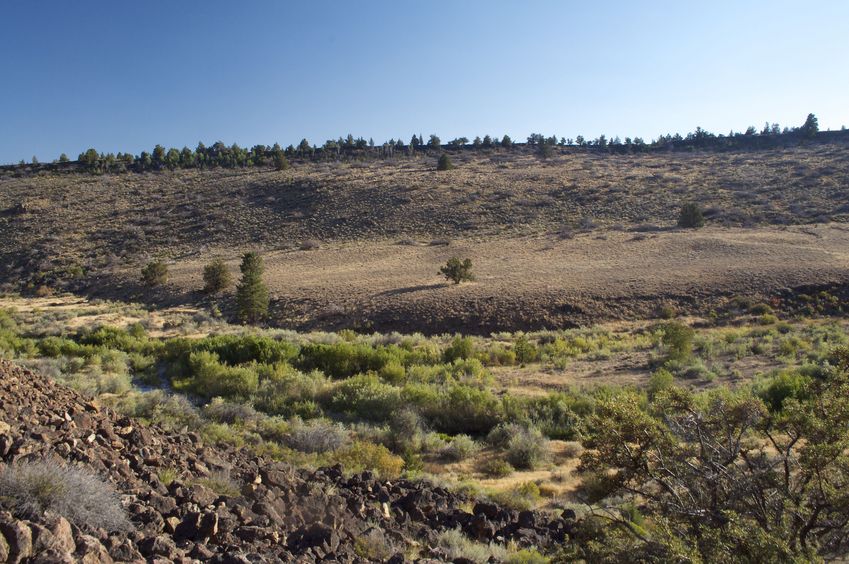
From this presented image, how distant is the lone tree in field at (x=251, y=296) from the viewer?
102 ft

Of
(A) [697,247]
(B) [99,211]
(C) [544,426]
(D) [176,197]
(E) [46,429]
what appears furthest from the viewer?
(D) [176,197]

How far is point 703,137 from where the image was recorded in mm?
100938

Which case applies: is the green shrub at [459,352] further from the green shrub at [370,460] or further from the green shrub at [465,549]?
the green shrub at [465,549]

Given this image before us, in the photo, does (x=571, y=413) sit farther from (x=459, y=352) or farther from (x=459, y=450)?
(x=459, y=352)

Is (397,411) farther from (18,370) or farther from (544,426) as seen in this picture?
(18,370)

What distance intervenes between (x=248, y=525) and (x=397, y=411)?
23.9 ft

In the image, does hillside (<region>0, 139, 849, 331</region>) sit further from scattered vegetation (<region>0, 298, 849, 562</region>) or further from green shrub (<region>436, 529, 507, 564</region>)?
green shrub (<region>436, 529, 507, 564</region>)

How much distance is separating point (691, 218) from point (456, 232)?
807 inches

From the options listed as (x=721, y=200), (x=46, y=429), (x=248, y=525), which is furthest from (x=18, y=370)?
(x=721, y=200)

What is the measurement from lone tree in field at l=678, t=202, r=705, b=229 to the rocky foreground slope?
46.0m

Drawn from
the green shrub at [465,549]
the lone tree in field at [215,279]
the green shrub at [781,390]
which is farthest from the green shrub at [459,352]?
the lone tree in field at [215,279]

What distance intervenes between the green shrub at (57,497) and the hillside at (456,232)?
24089mm

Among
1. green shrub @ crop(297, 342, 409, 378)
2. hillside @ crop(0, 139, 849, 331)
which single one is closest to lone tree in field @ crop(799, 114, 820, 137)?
hillside @ crop(0, 139, 849, 331)

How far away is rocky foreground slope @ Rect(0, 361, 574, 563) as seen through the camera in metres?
4.34
